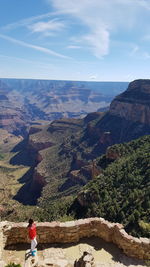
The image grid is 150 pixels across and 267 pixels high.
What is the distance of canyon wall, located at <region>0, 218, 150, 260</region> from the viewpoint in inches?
671

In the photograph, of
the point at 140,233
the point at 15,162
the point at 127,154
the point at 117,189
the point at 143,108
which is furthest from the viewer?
the point at 15,162

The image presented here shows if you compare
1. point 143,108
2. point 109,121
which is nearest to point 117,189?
point 143,108

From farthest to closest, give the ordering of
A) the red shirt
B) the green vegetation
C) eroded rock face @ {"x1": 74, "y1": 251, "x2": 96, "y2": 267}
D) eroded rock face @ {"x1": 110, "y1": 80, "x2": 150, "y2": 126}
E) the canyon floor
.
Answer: eroded rock face @ {"x1": 110, "y1": 80, "x2": 150, "y2": 126} < the green vegetation < the red shirt < the canyon floor < eroded rock face @ {"x1": 74, "y1": 251, "x2": 96, "y2": 267}

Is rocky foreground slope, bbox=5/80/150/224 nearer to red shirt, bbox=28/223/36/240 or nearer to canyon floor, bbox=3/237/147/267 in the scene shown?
canyon floor, bbox=3/237/147/267

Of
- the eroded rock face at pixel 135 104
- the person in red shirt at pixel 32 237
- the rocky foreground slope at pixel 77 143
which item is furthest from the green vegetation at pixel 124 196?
the eroded rock face at pixel 135 104

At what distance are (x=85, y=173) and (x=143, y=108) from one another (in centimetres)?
Result: 5991

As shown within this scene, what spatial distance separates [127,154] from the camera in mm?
70312

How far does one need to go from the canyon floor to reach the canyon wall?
0.37 meters

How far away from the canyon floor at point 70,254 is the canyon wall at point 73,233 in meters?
0.37

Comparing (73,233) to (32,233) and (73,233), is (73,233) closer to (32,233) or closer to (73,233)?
(73,233)

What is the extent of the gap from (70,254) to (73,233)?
1.48 meters

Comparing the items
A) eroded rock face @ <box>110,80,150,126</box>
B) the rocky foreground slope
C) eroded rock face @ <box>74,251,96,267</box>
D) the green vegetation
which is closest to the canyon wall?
eroded rock face @ <box>74,251,96,267</box>

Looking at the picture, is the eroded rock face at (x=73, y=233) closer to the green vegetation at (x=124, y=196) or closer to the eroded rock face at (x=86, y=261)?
the eroded rock face at (x=86, y=261)

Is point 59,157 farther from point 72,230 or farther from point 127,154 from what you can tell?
point 72,230
